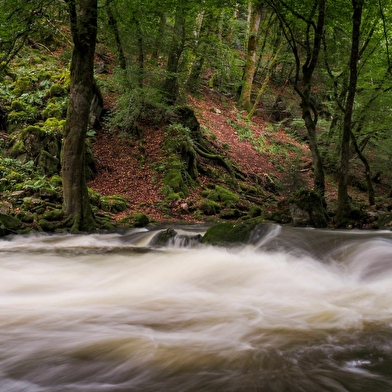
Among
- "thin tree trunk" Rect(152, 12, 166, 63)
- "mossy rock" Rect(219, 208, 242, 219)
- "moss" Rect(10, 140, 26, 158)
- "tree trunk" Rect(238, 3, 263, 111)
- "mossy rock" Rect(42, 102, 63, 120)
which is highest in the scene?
"tree trunk" Rect(238, 3, 263, 111)

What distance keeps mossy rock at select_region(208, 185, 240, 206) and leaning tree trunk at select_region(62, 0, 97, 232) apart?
16.9 feet

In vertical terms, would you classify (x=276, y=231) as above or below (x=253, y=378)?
above

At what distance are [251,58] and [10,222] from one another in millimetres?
17424

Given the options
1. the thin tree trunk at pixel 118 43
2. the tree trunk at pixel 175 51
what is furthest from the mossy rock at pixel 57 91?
the tree trunk at pixel 175 51

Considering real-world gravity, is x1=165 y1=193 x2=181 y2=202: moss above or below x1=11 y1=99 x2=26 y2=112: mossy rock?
below

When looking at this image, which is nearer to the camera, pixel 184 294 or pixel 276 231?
pixel 184 294

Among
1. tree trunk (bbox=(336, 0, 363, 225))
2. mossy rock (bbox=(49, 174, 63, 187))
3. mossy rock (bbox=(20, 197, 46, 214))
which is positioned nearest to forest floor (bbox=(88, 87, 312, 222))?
mossy rock (bbox=(49, 174, 63, 187))

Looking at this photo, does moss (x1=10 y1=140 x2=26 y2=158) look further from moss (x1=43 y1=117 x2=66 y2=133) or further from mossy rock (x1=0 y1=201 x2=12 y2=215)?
mossy rock (x1=0 y1=201 x2=12 y2=215)

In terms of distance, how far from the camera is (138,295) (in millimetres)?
4680

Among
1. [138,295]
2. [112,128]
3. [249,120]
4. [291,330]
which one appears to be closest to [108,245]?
[138,295]

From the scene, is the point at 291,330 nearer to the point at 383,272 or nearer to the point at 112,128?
the point at 383,272

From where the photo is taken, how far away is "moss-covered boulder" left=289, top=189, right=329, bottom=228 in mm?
9305

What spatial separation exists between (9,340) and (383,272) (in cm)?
462

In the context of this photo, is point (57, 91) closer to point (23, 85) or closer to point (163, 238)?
point (23, 85)
